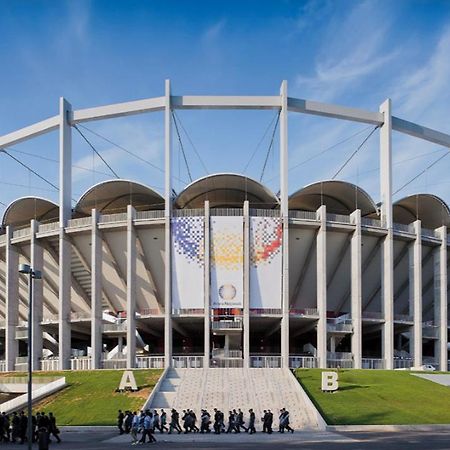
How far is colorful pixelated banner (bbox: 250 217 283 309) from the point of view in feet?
182

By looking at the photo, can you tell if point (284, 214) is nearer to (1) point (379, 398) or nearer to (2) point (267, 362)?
(2) point (267, 362)

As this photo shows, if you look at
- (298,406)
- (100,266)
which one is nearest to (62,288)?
(100,266)

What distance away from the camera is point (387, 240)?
5878cm

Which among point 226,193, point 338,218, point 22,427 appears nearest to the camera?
point 22,427

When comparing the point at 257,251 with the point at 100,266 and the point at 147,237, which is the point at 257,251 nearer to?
the point at 147,237

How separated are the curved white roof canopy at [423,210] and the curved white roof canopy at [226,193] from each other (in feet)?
40.8

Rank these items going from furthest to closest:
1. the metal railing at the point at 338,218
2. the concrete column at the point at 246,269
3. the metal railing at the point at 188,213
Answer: the metal railing at the point at 338,218
the metal railing at the point at 188,213
the concrete column at the point at 246,269

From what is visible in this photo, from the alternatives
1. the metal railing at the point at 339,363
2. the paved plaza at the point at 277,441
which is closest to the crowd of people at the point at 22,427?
the paved plaza at the point at 277,441

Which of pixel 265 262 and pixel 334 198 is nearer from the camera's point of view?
pixel 265 262

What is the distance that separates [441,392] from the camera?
142 ft

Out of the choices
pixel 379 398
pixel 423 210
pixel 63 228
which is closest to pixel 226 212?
pixel 63 228

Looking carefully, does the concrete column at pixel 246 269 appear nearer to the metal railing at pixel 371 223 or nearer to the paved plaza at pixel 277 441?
the metal railing at pixel 371 223

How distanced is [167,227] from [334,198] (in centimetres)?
1700

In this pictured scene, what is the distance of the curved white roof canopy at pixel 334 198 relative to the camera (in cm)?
5903
